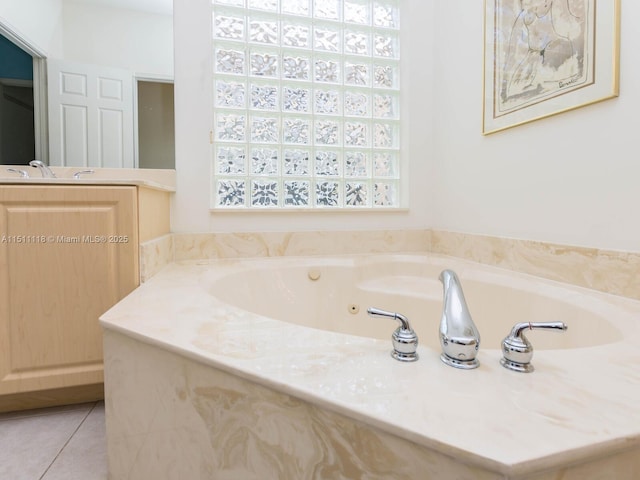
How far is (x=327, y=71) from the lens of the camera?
1895 millimetres

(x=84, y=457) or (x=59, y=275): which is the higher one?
(x=59, y=275)

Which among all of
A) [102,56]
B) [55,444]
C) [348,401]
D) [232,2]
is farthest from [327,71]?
[55,444]

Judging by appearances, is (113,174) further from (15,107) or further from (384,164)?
(384,164)

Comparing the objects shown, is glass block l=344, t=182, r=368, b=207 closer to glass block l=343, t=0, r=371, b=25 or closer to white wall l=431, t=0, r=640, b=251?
white wall l=431, t=0, r=640, b=251

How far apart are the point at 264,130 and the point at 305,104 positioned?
258mm

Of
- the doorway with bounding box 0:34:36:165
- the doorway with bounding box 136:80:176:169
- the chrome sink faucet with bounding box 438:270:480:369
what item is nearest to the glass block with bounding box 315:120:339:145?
the doorway with bounding box 136:80:176:169

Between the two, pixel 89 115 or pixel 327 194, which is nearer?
pixel 89 115

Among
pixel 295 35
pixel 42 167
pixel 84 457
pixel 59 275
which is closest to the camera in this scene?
pixel 84 457

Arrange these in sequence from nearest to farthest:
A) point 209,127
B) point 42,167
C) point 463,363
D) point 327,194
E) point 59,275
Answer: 1. point 463,363
2. point 59,275
3. point 42,167
4. point 209,127
5. point 327,194

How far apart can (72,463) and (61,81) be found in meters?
1.57

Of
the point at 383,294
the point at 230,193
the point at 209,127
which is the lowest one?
the point at 383,294

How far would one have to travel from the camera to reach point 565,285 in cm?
122

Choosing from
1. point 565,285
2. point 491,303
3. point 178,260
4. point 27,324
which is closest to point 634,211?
point 565,285

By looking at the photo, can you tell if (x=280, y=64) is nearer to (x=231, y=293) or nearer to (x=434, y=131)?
(x=434, y=131)
